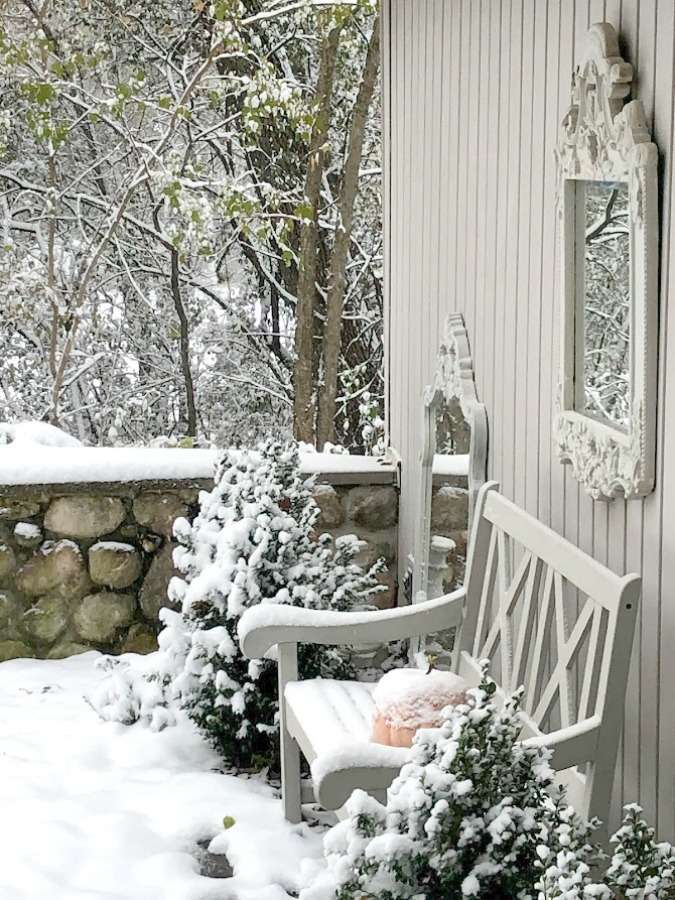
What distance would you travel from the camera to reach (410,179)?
4352mm

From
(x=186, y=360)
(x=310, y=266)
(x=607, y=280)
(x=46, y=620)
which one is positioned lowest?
(x=46, y=620)

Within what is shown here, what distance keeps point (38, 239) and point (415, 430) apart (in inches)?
181

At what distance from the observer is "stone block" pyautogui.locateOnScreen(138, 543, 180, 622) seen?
454 centimetres

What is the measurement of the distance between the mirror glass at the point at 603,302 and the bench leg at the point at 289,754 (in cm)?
99

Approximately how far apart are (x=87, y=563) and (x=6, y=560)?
0.28 meters

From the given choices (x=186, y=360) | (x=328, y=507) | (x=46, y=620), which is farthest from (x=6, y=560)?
(x=186, y=360)

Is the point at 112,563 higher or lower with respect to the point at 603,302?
lower

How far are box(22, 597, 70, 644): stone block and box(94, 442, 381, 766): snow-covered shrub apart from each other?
2.44ft

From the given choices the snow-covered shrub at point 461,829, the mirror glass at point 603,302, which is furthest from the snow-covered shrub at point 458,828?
the mirror glass at point 603,302

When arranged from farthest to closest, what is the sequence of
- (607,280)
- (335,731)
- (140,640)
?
(140,640) < (335,731) < (607,280)

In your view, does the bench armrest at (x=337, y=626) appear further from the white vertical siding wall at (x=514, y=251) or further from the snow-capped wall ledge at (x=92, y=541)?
the snow-capped wall ledge at (x=92, y=541)

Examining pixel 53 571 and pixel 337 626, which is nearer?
pixel 337 626

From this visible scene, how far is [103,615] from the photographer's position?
178 inches

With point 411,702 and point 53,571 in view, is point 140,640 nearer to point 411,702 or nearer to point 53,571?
point 53,571
